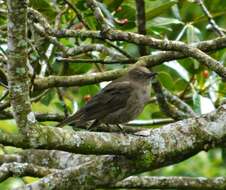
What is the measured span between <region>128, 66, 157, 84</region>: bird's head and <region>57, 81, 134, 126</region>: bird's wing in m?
0.08

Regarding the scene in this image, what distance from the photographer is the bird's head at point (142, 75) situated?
650 cm

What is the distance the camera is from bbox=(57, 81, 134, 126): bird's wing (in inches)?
237

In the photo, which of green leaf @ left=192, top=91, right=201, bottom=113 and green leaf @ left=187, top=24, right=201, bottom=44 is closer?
green leaf @ left=192, top=91, right=201, bottom=113

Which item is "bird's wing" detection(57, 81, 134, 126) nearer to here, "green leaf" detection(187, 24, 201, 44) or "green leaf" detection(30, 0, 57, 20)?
"green leaf" detection(187, 24, 201, 44)

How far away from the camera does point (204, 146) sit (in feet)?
16.4

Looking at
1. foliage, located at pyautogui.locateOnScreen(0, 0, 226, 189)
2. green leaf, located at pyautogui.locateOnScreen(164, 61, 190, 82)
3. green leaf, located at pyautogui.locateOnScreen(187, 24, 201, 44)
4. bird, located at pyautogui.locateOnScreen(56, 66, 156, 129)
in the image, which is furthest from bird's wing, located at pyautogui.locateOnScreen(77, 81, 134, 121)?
green leaf, located at pyautogui.locateOnScreen(187, 24, 201, 44)

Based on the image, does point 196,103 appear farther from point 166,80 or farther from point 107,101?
point 107,101

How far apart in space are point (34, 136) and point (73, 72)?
2924 mm

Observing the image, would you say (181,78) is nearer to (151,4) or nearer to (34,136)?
(151,4)

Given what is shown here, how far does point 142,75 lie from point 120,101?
32 cm

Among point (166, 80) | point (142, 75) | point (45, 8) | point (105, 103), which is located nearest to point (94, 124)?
point (105, 103)

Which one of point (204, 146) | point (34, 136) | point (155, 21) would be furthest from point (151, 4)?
point (34, 136)

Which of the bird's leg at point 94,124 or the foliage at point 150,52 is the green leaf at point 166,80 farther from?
the bird's leg at point 94,124

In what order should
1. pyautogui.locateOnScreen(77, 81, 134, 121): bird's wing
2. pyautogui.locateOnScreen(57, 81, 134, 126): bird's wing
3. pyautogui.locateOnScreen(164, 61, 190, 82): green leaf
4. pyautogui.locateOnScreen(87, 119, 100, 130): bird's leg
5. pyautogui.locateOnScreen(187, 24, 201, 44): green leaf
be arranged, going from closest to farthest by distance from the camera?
pyautogui.locateOnScreen(57, 81, 134, 126): bird's wing < pyautogui.locateOnScreen(77, 81, 134, 121): bird's wing < pyautogui.locateOnScreen(87, 119, 100, 130): bird's leg < pyautogui.locateOnScreen(187, 24, 201, 44): green leaf < pyautogui.locateOnScreen(164, 61, 190, 82): green leaf
